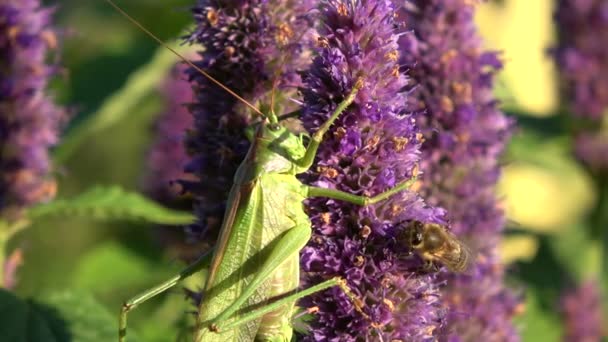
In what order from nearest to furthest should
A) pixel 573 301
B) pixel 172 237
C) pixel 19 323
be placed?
pixel 19 323 → pixel 573 301 → pixel 172 237

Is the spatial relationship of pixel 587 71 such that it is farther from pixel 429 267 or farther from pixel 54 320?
pixel 54 320

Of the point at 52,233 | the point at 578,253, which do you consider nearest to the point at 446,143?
the point at 578,253

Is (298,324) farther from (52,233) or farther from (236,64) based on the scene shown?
(52,233)

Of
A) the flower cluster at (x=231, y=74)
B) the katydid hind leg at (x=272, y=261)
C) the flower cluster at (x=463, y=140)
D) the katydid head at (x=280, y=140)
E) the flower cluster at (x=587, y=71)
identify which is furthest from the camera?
the flower cluster at (x=587, y=71)

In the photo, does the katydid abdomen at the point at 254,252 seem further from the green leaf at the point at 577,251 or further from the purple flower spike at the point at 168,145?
the green leaf at the point at 577,251

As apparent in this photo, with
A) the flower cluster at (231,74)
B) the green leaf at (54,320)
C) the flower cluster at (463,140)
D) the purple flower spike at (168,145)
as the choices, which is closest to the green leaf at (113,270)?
the purple flower spike at (168,145)
